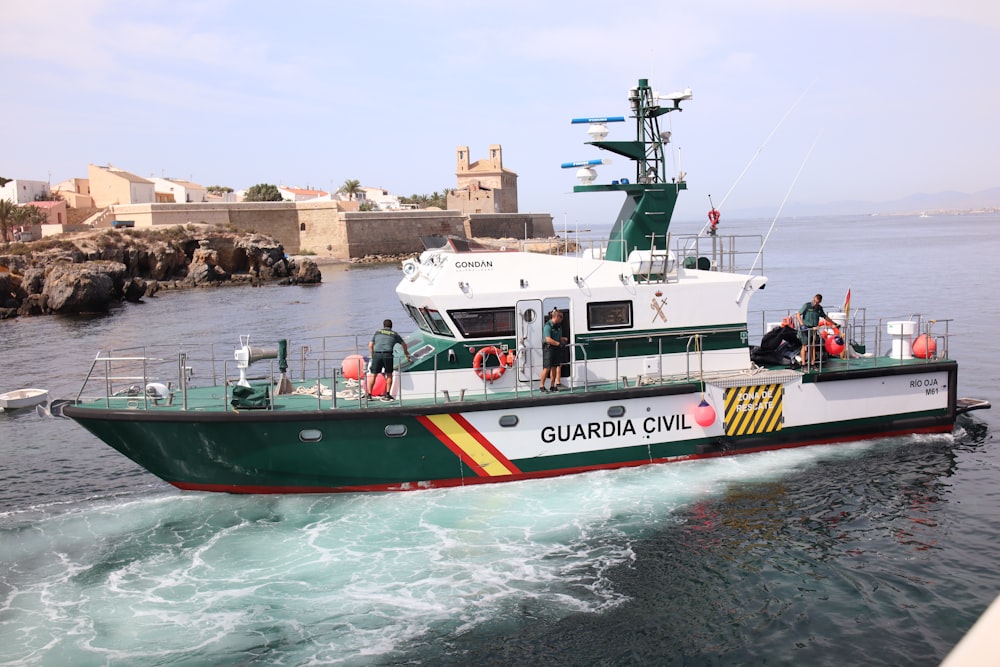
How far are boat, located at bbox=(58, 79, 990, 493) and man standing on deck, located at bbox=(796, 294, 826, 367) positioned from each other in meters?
0.05

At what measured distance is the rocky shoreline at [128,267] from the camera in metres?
38.8

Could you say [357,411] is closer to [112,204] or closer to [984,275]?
[984,275]

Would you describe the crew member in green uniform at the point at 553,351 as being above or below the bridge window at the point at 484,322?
below

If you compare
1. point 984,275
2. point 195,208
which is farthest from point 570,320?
point 195,208

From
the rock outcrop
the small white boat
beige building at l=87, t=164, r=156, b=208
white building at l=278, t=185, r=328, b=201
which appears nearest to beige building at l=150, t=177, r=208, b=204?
beige building at l=87, t=164, r=156, b=208

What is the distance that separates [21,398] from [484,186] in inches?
3255

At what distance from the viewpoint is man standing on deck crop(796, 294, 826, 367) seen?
12.8m

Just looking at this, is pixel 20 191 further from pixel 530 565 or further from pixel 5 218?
pixel 530 565

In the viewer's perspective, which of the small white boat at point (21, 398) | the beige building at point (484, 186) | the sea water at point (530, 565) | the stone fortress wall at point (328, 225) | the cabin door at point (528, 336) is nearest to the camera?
the sea water at point (530, 565)

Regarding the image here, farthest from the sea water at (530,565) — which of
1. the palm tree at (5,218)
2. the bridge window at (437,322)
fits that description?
the palm tree at (5,218)

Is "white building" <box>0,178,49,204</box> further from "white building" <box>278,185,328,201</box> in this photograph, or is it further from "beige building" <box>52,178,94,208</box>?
"white building" <box>278,185,328,201</box>

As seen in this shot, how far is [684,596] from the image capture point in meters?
8.91

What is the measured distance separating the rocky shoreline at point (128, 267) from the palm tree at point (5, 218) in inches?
165

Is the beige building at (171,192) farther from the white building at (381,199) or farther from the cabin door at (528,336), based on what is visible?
the cabin door at (528,336)
